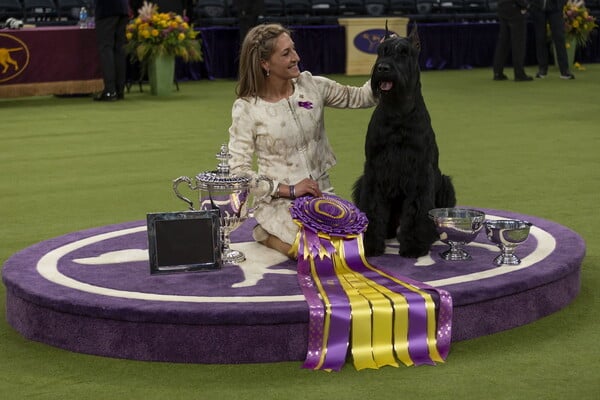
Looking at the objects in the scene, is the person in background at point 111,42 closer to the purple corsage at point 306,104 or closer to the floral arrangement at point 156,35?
the floral arrangement at point 156,35

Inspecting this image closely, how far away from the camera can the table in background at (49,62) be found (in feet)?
37.8

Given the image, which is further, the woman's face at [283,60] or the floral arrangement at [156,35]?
the floral arrangement at [156,35]

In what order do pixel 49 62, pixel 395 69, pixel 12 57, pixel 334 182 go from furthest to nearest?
pixel 49 62, pixel 12 57, pixel 334 182, pixel 395 69

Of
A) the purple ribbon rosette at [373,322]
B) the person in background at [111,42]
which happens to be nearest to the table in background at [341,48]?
the person in background at [111,42]

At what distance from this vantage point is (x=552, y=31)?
46.8ft

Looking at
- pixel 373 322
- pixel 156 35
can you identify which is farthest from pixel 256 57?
pixel 156 35

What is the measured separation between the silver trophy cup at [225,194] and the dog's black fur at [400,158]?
49cm

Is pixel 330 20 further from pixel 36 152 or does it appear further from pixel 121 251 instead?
pixel 121 251

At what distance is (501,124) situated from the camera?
938 cm

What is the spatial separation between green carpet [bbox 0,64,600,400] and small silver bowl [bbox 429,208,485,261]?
434 millimetres

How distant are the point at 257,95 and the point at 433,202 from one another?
82 cm

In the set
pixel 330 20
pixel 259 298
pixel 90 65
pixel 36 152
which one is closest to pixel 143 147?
pixel 36 152

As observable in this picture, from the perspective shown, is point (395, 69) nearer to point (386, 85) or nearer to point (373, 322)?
point (386, 85)

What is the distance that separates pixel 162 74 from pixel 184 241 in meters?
8.84
